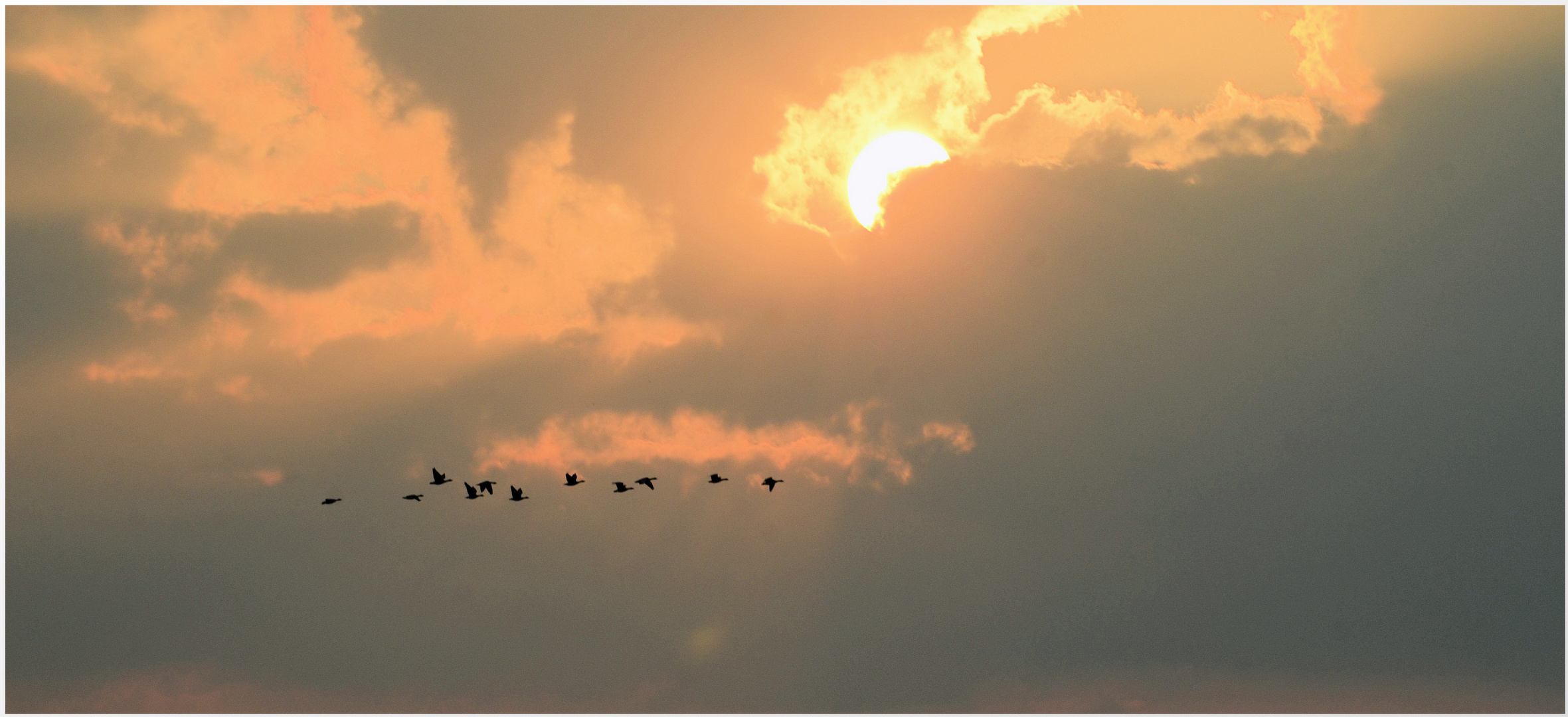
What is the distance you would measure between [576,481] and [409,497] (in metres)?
23.3

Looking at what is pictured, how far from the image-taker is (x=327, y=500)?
137375 mm

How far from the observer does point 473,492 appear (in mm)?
136500

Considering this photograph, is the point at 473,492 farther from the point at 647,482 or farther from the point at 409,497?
the point at 647,482

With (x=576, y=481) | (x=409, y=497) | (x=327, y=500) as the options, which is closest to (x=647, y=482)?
(x=576, y=481)

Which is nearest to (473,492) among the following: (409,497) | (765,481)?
(409,497)

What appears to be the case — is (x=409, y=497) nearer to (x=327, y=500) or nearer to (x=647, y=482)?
(x=327, y=500)

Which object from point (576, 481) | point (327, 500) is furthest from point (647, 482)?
point (327, 500)

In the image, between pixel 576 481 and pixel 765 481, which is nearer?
pixel 576 481

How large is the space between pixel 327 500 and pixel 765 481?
5212 cm

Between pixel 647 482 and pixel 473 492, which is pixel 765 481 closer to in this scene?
pixel 647 482

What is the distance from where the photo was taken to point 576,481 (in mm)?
131125

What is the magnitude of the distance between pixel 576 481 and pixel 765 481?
2289 centimetres

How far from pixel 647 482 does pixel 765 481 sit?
15.0m

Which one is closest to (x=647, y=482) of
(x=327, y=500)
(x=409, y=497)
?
(x=409, y=497)
